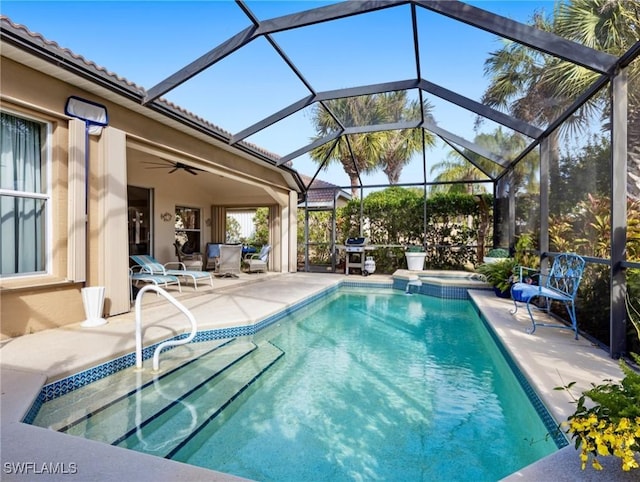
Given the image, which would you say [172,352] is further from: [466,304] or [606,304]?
[466,304]

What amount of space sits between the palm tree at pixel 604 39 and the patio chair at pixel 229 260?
793 cm

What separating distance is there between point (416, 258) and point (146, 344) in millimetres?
9022

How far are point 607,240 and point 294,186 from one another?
31.3 feet

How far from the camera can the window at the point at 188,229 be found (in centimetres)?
1144

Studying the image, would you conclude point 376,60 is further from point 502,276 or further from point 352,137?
point 352,137

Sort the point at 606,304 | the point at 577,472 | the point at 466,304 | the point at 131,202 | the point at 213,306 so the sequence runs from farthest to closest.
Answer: the point at 131,202 → the point at 466,304 → the point at 213,306 → the point at 606,304 → the point at 577,472

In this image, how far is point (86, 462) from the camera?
189 cm

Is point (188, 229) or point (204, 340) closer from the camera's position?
point (204, 340)

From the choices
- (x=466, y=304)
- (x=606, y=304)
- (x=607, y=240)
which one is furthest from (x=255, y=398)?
(x=466, y=304)

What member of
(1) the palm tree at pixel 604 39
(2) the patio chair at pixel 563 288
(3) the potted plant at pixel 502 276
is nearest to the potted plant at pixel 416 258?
(3) the potted plant at pixel 502 276
